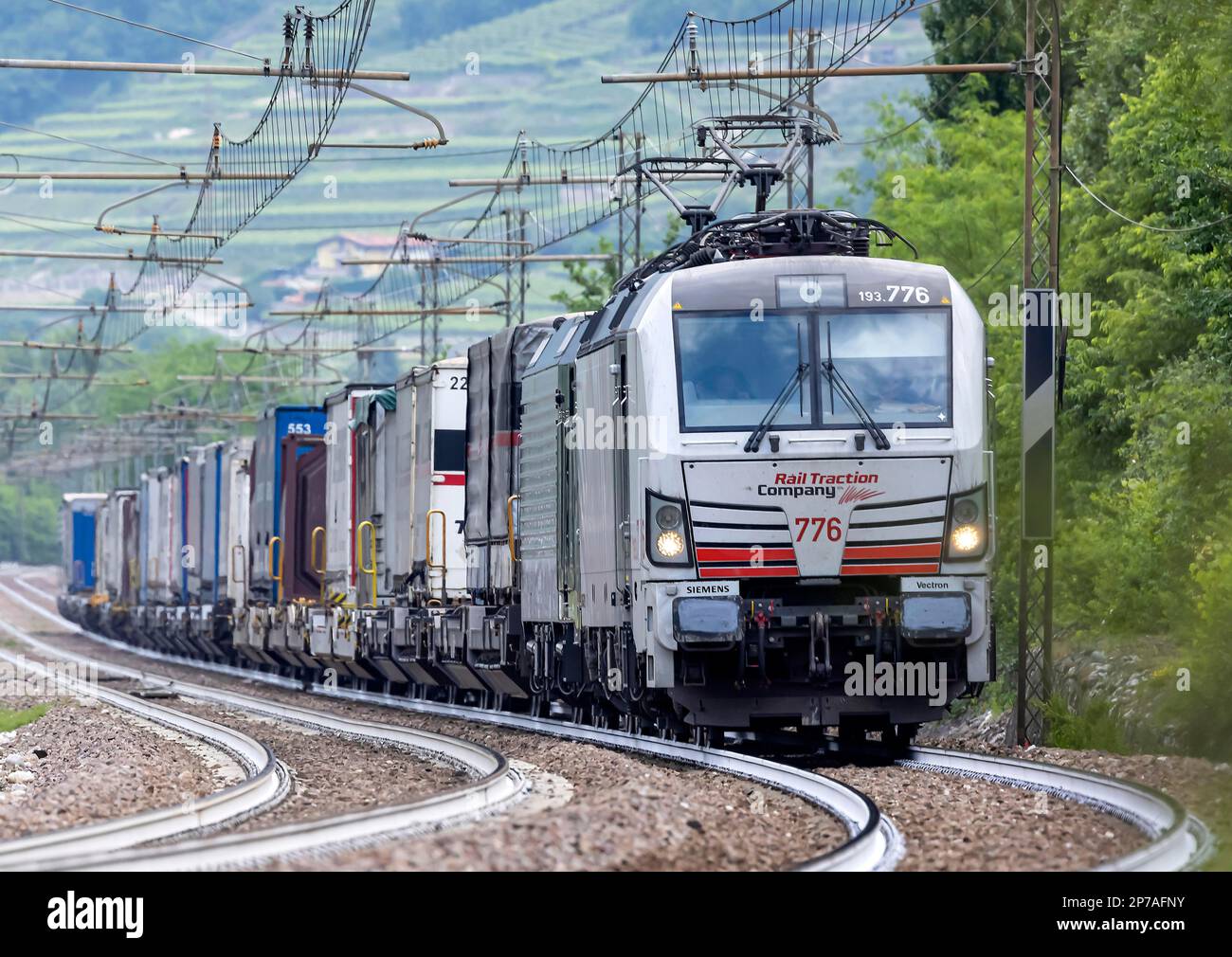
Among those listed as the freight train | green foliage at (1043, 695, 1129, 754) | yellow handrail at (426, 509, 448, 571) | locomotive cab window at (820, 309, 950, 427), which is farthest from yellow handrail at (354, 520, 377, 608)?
locomotive cab window at (820, 309, 950, 427)

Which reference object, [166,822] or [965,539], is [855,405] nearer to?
[965,539]

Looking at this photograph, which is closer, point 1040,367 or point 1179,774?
point 1179,774

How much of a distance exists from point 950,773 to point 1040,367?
4.52 meters

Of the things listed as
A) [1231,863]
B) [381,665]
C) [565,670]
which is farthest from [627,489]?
[381,665]

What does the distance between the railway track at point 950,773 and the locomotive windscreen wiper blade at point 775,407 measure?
224cm

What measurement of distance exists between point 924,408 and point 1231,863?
6.37 m

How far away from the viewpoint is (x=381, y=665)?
1138 inches

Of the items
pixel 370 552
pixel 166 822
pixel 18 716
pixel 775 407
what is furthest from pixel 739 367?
pixel 18 716

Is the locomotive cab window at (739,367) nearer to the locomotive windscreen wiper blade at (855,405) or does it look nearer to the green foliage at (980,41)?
the locomotive windscreen wiper blade at (855,405)

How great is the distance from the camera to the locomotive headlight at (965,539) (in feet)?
48.3

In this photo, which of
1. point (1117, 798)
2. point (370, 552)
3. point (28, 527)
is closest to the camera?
point (1117, 798)

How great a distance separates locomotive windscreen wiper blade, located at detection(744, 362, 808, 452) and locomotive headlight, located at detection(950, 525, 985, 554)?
61.0 inches

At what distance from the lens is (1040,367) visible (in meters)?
17.3
